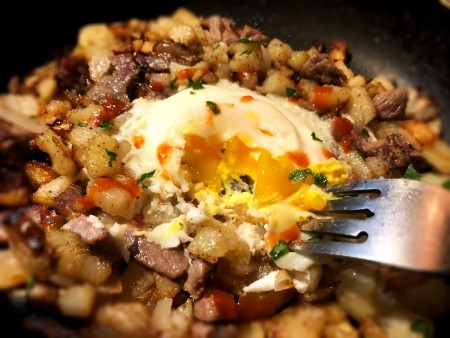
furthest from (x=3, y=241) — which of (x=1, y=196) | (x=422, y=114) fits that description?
(x=422, y=114)

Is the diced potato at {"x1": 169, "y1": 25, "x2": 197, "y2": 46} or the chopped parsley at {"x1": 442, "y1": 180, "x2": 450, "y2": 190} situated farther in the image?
the diced potato at {"x1": 169, "y1": 25, "x2": 197, "y2": 46}

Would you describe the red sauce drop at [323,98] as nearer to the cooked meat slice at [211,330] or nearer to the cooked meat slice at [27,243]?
the cooked meat slice at [211,330]

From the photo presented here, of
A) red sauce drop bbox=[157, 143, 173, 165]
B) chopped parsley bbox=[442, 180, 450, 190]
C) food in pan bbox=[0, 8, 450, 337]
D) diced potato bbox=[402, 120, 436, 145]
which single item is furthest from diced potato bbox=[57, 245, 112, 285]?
diced potato bbox=[402, 120, 436, 145]

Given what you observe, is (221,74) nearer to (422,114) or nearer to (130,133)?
(130,133)

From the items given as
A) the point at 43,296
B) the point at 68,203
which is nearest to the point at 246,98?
the point at 68,203

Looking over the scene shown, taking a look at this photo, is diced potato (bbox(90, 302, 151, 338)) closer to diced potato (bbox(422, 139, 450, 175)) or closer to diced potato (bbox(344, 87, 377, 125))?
diced potato (bbox(422, 139, 450, 175))
